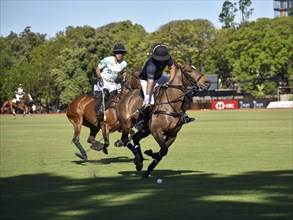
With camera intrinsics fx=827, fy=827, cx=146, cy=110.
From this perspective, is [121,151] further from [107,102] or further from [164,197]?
[164,197]

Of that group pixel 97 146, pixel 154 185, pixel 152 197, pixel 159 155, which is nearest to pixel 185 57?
pixel 97 146

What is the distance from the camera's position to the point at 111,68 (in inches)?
861

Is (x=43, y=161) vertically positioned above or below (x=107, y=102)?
below

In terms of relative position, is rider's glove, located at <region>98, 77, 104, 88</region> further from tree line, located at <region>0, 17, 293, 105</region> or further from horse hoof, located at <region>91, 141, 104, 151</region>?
tree line, located at <region>0, 17, 293, 105</region>

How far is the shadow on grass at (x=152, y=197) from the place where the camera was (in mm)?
11484

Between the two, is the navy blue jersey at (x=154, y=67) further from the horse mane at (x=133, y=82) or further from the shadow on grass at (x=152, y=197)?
the shadow on grass at (x=152, y=197)

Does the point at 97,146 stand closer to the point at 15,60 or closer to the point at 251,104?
the point at 251,104

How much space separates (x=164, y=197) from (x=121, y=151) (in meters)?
13.1

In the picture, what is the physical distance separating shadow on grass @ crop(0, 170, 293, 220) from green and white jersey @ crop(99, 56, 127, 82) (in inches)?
187

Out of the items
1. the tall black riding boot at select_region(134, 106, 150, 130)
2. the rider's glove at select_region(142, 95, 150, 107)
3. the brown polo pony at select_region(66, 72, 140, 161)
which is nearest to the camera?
the rider's glove at select_region(142, 95, 150, 107)

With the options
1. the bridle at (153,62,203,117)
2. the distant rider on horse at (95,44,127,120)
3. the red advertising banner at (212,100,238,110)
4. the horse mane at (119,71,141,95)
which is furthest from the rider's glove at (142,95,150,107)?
the red advertising banner at (212,100,238,110)

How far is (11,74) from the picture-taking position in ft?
405

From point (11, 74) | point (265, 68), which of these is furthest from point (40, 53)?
point (265, 68)

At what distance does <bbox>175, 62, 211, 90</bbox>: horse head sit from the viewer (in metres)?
16.9
